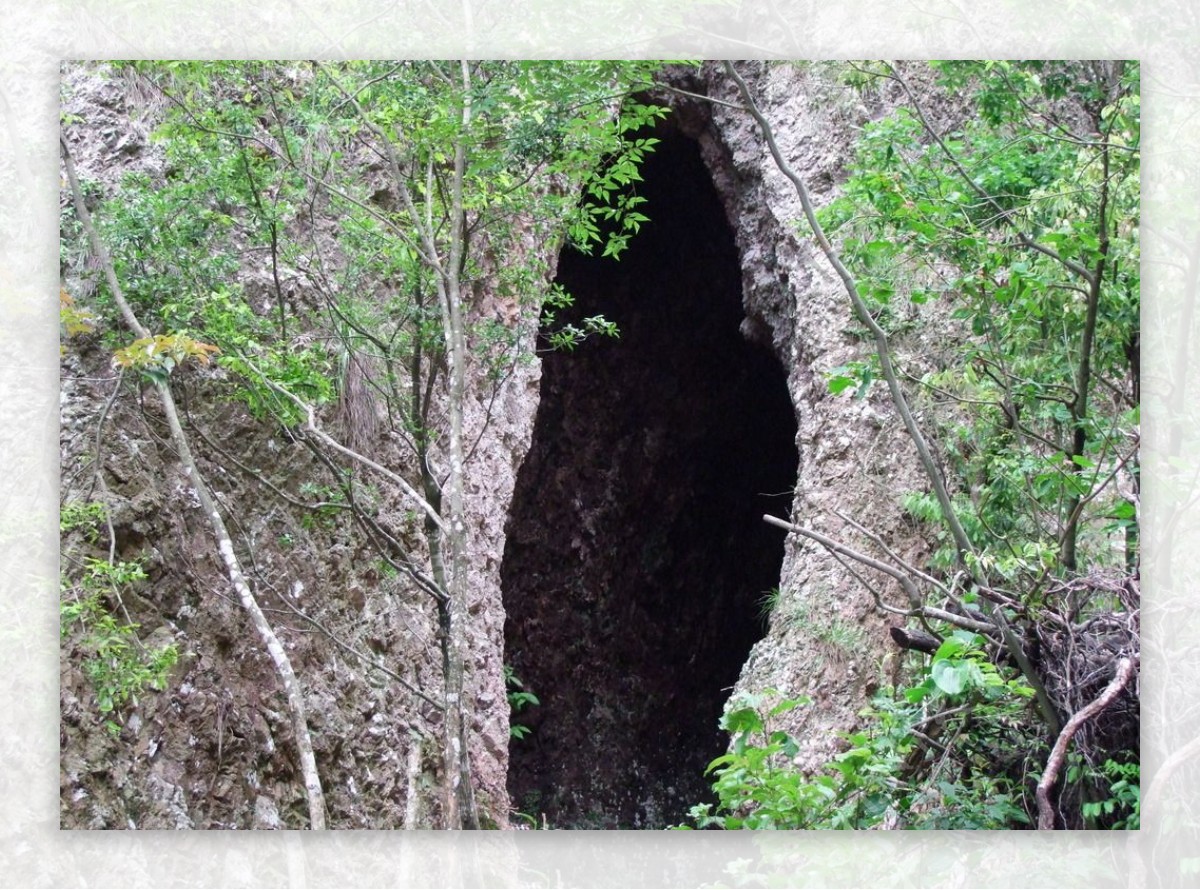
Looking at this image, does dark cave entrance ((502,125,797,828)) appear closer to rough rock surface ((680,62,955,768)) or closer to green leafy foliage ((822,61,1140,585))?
rough rock surface ((680,62,955,768))

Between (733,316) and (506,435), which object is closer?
(506,435)

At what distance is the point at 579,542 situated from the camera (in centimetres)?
848

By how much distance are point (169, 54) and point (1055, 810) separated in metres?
3.18

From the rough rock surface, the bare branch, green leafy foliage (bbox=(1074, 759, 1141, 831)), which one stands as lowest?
green leafy foliage (bbox=(1074, 759, 1141, 831))

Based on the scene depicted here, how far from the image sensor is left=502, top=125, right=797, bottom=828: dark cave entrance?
8.10m

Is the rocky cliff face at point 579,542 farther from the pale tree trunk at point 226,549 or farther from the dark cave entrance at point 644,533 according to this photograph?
the pale tree trunk at point 226,549

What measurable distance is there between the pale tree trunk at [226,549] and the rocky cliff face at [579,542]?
0.13 meters

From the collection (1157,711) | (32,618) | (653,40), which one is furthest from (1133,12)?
(32,618)

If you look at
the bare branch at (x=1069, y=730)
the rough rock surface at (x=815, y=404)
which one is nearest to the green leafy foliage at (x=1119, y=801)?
the bare branch at (x=1069, y=730)

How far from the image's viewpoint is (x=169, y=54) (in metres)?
3.51

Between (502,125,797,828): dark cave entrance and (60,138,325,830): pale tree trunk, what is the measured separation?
14.6 ft

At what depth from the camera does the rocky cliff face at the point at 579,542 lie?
3807 mm

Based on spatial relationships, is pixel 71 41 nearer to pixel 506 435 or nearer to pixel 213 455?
pixel 213 455

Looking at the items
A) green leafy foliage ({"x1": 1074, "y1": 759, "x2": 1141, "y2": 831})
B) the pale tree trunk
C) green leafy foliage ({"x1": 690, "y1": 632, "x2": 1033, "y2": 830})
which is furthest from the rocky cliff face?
green leafy foliage ({"x1": 1074, "y1": 759, "x2": 1141, "y2": 831})
